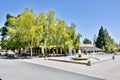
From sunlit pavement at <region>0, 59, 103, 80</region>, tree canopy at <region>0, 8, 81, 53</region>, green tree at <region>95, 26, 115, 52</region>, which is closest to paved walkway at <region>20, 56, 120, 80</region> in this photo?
sunlit pavement at <region>0, 59, 103, 80</region>

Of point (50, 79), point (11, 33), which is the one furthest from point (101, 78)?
point (11, 33)

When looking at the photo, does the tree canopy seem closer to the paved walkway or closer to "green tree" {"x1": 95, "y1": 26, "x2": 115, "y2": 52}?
the paved walkway

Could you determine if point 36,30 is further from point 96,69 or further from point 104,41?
point 104,41

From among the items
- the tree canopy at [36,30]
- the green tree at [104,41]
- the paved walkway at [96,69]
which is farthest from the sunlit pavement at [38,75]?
the green tree at [104,41]

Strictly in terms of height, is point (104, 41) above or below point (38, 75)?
above

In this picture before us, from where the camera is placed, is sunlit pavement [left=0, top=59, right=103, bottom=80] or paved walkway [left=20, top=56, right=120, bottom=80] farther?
paved walkway [left=20, top=56, right=120, bottom=80]

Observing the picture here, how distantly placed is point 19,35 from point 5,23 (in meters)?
17.9

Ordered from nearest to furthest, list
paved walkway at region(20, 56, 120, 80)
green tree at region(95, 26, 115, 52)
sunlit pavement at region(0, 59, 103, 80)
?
sunlit pavement at region(0, 59, 103, 80) → paved walkway at region(20, 56, 120, 80) → green tree at region(95, 26, 115, 52)

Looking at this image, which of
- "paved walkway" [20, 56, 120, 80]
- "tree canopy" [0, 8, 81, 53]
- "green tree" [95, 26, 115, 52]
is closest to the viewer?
"paved walkway" [20, 56, 120, 80]

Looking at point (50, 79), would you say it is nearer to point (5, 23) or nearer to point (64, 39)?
point (64, 39)

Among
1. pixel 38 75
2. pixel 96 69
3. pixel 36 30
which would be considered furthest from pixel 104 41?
pixel 38 75

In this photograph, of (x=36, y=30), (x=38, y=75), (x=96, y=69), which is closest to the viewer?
(x=38, y=75)

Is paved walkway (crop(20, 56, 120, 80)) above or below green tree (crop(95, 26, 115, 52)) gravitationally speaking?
below

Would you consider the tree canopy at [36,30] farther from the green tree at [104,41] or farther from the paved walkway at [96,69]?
the green tree at [104,41]
